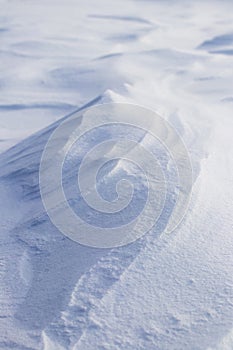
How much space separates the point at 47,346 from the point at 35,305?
18cm

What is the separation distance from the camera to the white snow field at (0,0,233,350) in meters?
1.44

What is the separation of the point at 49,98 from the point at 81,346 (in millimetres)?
2482

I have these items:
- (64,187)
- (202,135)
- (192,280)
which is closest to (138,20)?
(202,135)

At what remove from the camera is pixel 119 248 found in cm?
169

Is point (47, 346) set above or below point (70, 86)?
above

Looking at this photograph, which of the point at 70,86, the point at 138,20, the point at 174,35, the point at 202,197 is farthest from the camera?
the point at 138,20

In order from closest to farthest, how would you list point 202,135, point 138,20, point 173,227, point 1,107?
1. point 173,227
2. point 202,135
3. point 1,107
4. point 138,20

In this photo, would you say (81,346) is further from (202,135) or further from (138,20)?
(138,20)

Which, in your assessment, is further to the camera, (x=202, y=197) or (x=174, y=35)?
(x=174, y=35)

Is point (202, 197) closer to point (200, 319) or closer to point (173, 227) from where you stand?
point (173, 227)

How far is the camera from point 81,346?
140 cm

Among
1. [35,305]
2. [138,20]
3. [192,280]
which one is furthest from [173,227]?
[138,20]

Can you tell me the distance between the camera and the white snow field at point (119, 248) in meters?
1.44

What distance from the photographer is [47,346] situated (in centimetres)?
140
